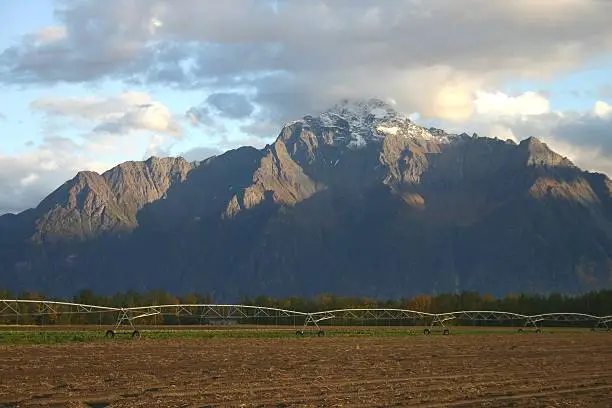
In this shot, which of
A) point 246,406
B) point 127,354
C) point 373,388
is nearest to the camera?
point 246,406

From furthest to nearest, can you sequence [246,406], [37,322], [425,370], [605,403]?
1. [37,322]
2. [425,370]
3. [605,403]
4. [246,406]

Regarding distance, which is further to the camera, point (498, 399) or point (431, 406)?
point (498, 399)

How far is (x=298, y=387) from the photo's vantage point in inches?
1839

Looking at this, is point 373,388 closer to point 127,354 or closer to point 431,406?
point 431,406

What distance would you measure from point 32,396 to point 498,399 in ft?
74.1

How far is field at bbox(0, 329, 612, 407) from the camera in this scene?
136 feet

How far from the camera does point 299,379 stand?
51.2m

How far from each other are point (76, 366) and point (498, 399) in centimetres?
3126

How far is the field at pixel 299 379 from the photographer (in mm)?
41375

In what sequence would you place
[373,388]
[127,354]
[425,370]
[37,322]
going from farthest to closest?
[37,322]
[127,354]
[425,370]
[373,388]

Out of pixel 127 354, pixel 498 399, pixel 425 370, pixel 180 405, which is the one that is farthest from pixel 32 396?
pixel 127 354

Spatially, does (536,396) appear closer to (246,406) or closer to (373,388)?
(373,388)

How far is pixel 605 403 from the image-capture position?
41562mm

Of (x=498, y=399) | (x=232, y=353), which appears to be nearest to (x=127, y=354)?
(x=232, y=353)
